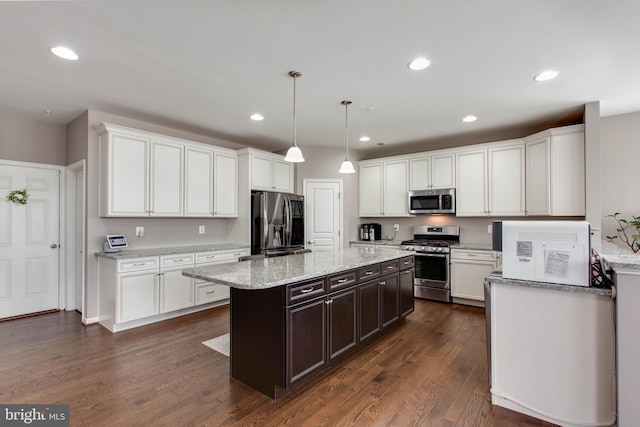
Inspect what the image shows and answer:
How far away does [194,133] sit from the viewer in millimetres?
4883

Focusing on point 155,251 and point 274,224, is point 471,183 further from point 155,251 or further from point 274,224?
point 155,251

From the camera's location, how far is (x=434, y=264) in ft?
15.9

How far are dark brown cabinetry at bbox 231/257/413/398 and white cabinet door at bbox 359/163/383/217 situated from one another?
9.99ft

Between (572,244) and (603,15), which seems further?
(603,15)

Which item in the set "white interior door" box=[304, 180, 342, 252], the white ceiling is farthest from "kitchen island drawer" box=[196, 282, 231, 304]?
the white ceiling

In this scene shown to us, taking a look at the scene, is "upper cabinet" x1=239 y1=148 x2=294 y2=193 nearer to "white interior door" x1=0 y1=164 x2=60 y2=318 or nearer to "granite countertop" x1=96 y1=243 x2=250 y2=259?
"granite countertop" x1=96 y1=243 x2=250 y2=259

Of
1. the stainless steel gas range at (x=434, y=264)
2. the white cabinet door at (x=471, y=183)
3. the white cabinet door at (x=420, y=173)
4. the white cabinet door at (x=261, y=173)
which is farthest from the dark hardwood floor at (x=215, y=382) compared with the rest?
the white cabinet door at (x=420, y=173)

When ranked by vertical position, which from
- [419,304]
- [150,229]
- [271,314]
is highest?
[150,229]

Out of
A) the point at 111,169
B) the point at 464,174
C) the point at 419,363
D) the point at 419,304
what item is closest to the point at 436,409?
the point at 419,363

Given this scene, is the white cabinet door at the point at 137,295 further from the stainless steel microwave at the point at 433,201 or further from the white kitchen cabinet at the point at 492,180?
the white kitchen cabinet at the point at 492,180

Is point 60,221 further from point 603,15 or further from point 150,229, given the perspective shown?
point 603,15

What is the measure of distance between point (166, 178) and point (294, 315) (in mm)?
3012

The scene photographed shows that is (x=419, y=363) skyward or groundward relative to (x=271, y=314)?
groundward

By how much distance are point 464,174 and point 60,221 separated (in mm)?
6070
